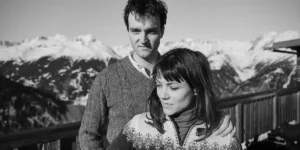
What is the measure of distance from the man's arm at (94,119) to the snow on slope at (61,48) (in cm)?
2535

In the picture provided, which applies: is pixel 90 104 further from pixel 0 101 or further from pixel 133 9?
pixel 0 101

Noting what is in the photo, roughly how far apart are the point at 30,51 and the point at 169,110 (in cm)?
3076

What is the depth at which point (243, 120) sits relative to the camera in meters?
3.84

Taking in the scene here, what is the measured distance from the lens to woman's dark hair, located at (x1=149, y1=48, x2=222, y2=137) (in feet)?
3.65

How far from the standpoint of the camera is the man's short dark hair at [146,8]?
125 centimetres

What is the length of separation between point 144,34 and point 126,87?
283mm

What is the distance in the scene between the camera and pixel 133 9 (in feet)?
4.16

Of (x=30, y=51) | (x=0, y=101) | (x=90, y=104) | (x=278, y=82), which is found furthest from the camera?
(x=30, y=51)

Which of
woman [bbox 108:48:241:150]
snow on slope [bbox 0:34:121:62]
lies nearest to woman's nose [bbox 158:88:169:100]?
woman [bbox 108:48:241:150]

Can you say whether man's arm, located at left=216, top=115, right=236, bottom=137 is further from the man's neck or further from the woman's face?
the man's neck

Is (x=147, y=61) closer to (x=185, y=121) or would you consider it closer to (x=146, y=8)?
(x=146, y=8)

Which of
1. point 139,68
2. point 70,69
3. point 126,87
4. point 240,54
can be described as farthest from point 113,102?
point 240,54

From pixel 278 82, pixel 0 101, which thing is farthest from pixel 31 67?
pixel 278 82

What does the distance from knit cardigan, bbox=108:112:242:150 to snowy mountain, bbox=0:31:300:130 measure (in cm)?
1335
